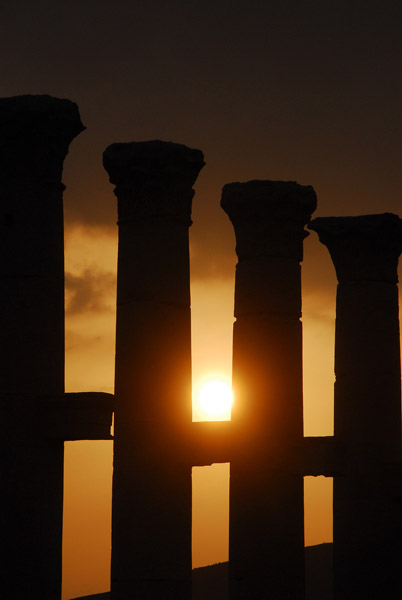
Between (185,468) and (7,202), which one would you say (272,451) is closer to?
(185,468)

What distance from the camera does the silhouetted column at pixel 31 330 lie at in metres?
33.2

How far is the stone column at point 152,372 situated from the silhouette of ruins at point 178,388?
0.13 ft

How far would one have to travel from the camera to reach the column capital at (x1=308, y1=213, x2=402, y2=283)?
41.6 meters

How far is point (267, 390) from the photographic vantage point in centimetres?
3888

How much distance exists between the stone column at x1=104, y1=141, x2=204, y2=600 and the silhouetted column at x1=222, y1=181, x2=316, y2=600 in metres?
2.97

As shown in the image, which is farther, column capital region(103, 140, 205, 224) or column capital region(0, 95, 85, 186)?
column capital region(103, 140, 205, 224)

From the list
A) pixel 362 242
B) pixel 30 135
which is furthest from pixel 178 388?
pixel 362 242

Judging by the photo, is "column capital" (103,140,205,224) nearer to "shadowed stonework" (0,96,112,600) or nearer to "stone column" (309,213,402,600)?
"shadowed stonework" (0,96,112,600)

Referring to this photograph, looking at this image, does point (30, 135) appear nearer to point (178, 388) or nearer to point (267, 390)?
point (178, 388)

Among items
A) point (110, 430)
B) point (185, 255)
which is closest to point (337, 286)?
point (185, 255)

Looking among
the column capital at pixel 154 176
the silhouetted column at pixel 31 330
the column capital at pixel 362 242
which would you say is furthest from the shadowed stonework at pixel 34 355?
the column capital at pixel 362 242

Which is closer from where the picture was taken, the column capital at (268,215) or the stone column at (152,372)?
the stone column at (152,372)

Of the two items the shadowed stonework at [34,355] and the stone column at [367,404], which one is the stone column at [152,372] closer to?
the shadowed stonework at [34,355]

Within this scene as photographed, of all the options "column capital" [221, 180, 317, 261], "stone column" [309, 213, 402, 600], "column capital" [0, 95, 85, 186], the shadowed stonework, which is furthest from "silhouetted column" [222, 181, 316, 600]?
"column capital" [0, 95, 85, 186]
